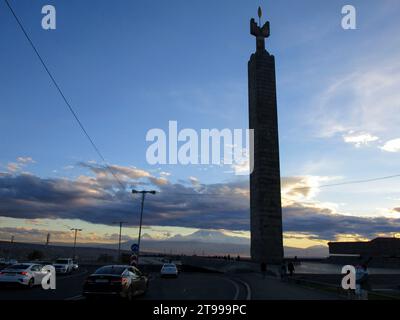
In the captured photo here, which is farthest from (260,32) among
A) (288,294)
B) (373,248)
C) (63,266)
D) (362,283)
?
(373,248)

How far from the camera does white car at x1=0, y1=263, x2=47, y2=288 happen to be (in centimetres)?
2100

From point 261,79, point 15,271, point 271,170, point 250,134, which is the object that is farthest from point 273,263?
point 15,271

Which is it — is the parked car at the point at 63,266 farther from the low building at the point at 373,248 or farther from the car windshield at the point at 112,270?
the low building at the point at 373,248

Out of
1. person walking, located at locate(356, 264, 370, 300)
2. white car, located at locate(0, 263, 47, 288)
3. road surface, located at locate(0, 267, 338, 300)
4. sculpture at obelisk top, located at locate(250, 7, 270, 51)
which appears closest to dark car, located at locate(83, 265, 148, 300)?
road surface, located at locate(0, 267, 338, 300)

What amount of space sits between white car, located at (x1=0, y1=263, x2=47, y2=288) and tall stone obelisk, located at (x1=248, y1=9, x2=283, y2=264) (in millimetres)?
41233

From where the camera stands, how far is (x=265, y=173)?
60.9m

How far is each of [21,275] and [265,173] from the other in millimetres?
43807

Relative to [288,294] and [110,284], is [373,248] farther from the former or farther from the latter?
[110,284]

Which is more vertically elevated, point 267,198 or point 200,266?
point 267,198

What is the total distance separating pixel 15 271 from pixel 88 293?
27.1 feet

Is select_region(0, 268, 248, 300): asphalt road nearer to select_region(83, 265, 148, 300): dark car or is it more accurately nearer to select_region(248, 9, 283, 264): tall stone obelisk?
select_region(83, 265, 148, 300): dark car
